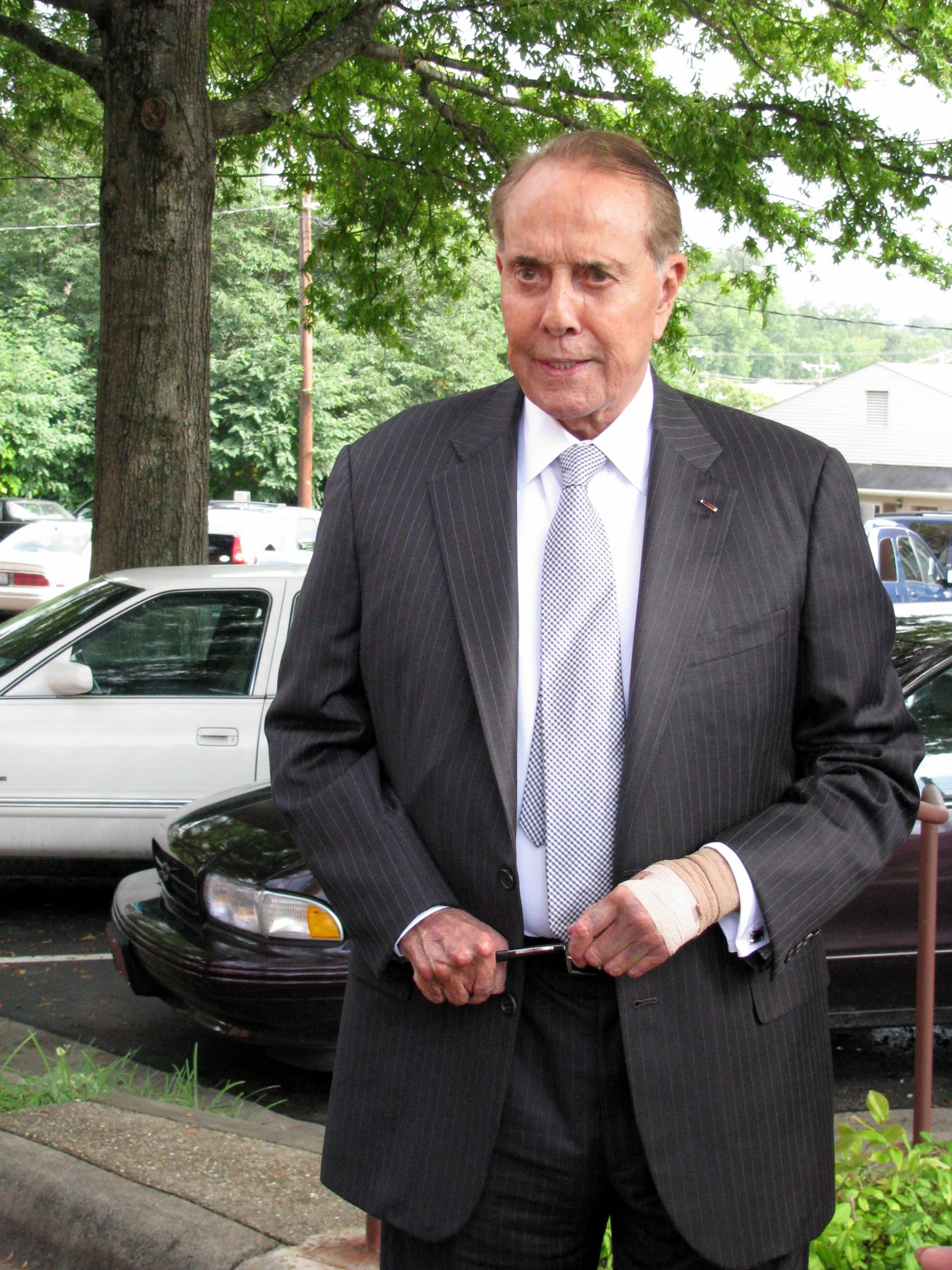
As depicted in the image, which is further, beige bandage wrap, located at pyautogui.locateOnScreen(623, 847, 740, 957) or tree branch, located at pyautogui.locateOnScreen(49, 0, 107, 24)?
tree branch, located at pyautogui.locateOnScreen(49, 0, 107, 24)

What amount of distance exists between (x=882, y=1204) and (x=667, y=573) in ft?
4.42

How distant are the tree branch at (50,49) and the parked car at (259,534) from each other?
1032 cm

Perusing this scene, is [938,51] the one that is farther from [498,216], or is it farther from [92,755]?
[498,216]

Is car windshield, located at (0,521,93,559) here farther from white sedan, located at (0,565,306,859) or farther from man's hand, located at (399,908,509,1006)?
man's hand, located at (399,908,509,1006)

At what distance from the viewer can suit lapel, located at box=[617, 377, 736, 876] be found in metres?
1.74

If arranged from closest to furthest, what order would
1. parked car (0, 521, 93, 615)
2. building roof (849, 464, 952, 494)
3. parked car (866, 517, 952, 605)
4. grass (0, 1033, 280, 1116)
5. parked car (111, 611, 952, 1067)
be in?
grass (0, 1033, 280, 1116) < parked car (111, 611, 952, 1067) < parked car (866, 517, 952, 605) < parked car (0, 521, 93, 615) < building roof (849, 464, 952, 494)

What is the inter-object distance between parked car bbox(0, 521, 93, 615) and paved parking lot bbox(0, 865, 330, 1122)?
10.5m

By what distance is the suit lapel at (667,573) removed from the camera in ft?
5.70

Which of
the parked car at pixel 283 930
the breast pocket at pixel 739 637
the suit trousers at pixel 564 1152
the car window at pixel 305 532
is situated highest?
the car window at pixel 305 532

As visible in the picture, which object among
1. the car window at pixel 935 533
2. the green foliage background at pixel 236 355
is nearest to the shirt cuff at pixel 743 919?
→ the car window at pixel 935 533

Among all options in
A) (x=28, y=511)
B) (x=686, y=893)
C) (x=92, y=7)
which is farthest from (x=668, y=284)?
(x=28, y=511)

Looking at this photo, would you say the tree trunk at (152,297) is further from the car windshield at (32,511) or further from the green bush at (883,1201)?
the car windshield at (32,511)

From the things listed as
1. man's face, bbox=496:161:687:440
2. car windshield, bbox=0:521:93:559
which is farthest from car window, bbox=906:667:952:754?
car windshield, bbox=0:521:93:559

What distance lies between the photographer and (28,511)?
Result: 28.3m
